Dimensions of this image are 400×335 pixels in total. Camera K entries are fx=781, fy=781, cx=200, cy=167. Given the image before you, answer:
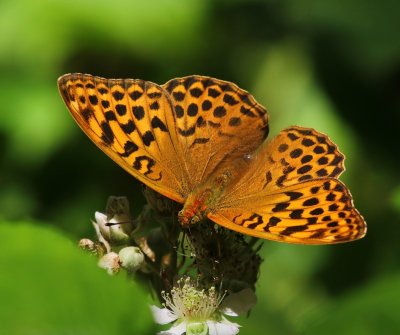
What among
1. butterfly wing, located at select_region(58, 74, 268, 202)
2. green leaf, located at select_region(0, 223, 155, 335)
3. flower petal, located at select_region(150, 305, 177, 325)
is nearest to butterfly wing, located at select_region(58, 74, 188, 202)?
butterfly wing, located at select_region(58, 74, 268, 202)

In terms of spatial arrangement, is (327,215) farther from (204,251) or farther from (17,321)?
(17,321)

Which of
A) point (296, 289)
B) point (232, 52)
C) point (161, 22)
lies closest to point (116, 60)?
point (161, 22)

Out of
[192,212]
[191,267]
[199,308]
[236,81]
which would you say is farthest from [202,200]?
[236,81]

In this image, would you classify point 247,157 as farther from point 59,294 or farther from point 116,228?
point 59,294

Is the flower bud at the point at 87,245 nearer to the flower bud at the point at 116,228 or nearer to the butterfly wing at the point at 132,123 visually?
the flower bud at the point at 116,228

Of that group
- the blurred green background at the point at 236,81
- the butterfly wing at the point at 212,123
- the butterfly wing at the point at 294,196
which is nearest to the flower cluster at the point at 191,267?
the butterfly wing at the point at 294,196
